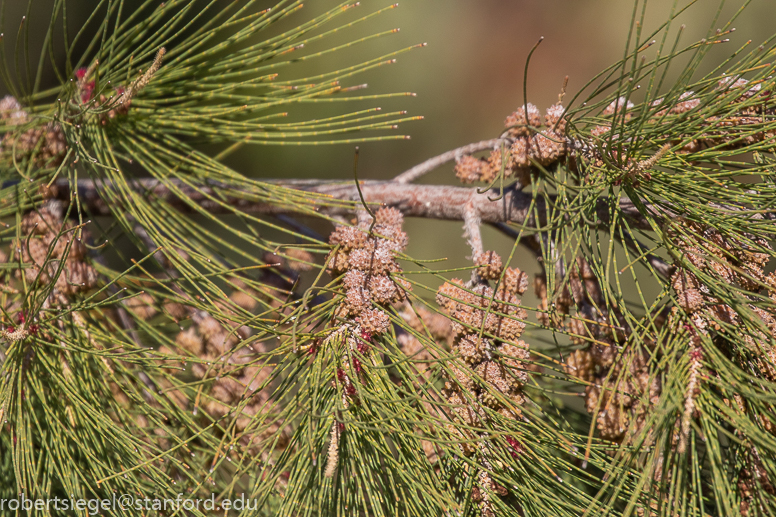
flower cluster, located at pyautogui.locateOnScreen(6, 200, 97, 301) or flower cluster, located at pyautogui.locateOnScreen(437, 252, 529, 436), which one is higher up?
flower cluster, located at pyautogui.locateOnScreen(6, 200, 97, 301)

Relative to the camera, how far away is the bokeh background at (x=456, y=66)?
3.02 metres

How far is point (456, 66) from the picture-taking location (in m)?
3.69

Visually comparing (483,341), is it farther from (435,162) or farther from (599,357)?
(435,162)

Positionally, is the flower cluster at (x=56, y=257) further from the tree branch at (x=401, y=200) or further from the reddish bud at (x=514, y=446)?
the reddish bud at (x=514, y=446)

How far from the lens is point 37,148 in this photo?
1.11 m

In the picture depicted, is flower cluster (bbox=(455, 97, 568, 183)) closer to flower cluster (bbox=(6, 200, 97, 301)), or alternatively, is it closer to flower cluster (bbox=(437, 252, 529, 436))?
flower cluster (bbox=(437, 252, 529, 436))

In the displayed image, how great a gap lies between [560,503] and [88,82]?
1.13 m

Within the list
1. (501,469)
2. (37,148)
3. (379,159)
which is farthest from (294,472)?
(379,159)

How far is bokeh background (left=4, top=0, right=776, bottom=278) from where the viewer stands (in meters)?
3.02

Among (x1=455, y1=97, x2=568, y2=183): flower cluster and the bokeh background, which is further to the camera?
the bokeh background

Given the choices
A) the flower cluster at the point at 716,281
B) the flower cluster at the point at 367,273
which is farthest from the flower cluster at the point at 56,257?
the flower cluster at the point at 716,281

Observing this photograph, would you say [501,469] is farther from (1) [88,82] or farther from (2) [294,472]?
(1) [88,82]

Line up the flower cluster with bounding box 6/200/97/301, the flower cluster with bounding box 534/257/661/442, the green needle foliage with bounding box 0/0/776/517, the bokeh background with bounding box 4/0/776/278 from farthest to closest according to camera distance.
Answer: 1. the bokeh background with bounding box 4/0/776/278
2. the flower cluster with bounding box 6/200/97/301
3. the flower cluster with bounding box 534/257/661/442
4. the green needle foliage with bounding box 0/0/776/517

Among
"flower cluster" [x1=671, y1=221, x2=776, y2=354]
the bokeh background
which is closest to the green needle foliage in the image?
"flower cluster" [x1=671, y1=221, x2=776, y2=354]
